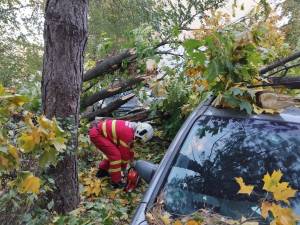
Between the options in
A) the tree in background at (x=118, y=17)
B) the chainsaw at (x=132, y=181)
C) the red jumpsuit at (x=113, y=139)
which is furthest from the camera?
the tree in background at (x=118, y=17)

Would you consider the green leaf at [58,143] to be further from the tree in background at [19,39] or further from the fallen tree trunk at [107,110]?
the tree in background at [19,39]

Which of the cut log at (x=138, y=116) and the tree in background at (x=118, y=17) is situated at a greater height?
the tree in background at (x=118, y=17)

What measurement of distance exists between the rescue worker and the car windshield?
9.69ft

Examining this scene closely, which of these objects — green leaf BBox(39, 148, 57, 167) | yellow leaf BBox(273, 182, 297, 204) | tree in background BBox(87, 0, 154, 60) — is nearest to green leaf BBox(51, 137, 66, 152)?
green leaf BBox(39, 148, 57, 167)

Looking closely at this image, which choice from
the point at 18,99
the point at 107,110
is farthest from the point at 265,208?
the point at 107,110

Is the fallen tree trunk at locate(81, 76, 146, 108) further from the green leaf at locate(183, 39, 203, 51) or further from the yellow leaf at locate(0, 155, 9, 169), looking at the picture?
the yellow leaf at locate(0, 155, 9, 169)

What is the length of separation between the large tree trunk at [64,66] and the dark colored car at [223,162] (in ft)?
4.16

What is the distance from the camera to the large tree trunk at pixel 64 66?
400cm

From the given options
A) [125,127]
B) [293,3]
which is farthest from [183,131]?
[293,3]

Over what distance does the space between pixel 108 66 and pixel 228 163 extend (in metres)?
3.91

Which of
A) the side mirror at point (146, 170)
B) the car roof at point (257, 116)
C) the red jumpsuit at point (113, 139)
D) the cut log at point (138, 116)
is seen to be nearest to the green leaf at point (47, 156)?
the side mirror at point (146, 170)

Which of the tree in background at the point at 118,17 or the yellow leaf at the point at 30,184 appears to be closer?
the yellow leaf at the point at 30,184

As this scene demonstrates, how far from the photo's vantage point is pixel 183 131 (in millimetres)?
3096

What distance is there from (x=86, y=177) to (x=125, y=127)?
0.84 m
